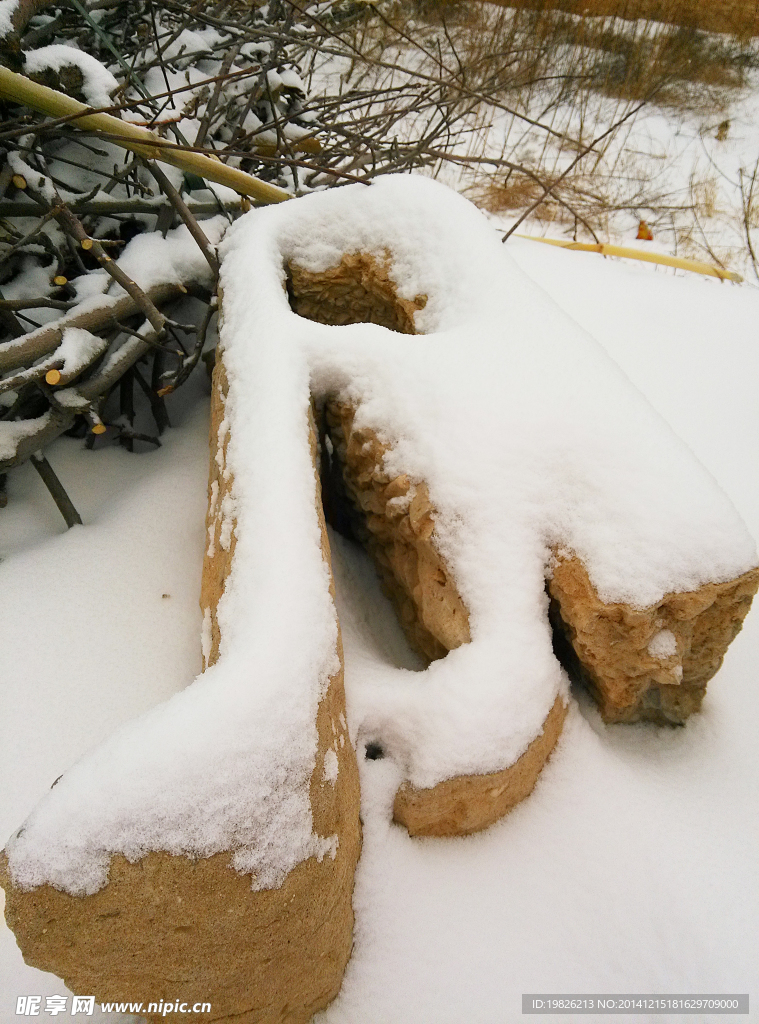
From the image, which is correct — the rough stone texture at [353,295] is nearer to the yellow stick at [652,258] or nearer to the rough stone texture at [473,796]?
the rough stone texture at [473,796]

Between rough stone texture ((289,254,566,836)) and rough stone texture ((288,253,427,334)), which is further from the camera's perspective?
rough stone texture ((288,253,427,334))

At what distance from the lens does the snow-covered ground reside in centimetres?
101

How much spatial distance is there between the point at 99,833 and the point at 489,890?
687 millimetres

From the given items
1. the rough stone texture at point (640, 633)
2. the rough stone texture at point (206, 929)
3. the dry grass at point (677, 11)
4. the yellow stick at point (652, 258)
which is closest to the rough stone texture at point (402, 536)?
the rough stone texture at point (640, 633)

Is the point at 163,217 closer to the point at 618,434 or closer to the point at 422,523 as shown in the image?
the point at 422,523

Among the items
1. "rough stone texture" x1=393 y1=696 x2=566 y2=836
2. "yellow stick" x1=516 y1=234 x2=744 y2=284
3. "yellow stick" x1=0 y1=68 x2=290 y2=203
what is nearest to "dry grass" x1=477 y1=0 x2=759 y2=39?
"yellow stick" x1=516 y1=234 x2=744 y2=284

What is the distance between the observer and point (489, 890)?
42.6 inches

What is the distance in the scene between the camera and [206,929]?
0.78 m

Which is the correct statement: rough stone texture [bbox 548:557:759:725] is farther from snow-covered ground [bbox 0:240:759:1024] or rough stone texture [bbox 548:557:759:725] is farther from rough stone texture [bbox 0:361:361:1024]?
rough stone texture [bbox 0:361:361:1024]

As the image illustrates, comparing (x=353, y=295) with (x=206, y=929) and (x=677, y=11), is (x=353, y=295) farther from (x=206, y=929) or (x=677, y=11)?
(x=677, y=11)

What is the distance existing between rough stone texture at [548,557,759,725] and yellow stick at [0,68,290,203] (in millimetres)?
1452

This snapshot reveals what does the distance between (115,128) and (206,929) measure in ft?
6.17

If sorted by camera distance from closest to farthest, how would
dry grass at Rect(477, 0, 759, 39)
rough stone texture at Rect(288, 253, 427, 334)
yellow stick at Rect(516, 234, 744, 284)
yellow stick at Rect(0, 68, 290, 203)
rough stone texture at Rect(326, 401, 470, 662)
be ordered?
1. rough stone texture at Rect(326, 401, 470, 662)
2. yellow stick at Rect(0, 68, 290, 203)
3. rough stone texture at Rect(288, 253, 427, 334)
4. yellow stick at Rect(516, 234, 744, 284)
5. dry grass at Rect(477, 0, 759, 39)

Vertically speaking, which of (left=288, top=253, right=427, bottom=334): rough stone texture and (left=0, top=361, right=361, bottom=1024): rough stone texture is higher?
(left=288, top=253, right=427, bottom=334): rough stone texture
